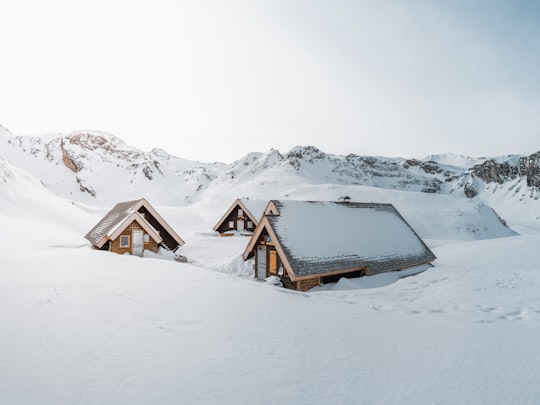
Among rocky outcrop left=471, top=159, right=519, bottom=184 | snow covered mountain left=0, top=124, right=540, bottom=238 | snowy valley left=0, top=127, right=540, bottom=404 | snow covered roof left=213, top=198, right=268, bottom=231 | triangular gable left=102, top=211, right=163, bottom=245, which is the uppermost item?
rocky outcrop left=471, top=159, right=519, bottom=184

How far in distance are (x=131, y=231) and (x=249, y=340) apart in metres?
18.6

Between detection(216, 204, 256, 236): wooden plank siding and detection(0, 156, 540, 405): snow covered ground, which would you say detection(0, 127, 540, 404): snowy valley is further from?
detection(216, 204, 256, 236): wooden plank siding

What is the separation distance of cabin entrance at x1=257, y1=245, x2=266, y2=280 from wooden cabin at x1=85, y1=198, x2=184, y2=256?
8836 millimetres

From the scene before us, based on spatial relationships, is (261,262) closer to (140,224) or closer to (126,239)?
(140,224)

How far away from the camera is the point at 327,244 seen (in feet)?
52.1

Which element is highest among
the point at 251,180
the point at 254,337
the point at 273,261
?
the point at 251,180

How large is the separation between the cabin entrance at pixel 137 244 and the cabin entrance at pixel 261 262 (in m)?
9.30

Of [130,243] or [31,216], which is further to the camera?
[31,216]

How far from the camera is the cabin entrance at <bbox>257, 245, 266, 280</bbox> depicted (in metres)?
18.1

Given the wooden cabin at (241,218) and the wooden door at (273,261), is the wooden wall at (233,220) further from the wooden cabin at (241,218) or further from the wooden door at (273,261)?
the wooden door at (273,261)

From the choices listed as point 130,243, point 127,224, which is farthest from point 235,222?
point 127,224

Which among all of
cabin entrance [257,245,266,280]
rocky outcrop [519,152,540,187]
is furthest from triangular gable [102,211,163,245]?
rocky outcrop [519,152,540,187]

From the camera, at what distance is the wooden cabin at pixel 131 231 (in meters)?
20.7

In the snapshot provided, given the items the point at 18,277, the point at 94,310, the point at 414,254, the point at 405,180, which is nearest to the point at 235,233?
the point at 414,254
